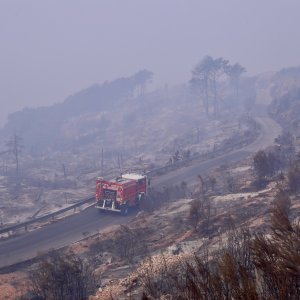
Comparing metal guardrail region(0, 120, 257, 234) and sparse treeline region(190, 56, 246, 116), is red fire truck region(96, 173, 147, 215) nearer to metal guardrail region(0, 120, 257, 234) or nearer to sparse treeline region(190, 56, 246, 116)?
metal guardrail region(0, 120, 257, 234)

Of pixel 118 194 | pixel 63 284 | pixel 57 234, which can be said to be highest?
pixel 63 284

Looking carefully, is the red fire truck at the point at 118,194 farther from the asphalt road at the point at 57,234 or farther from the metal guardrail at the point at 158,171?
the metal guardrail at the point at 158,171

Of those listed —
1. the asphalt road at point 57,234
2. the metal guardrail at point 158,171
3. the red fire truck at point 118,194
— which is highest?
the red fire truck at point 118,194

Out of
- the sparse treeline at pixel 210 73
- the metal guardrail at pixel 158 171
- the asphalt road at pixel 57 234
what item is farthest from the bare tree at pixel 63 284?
the sparse treeline at pixel 210 73

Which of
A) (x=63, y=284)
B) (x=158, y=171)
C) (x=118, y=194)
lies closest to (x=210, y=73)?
(x=158, y=171)

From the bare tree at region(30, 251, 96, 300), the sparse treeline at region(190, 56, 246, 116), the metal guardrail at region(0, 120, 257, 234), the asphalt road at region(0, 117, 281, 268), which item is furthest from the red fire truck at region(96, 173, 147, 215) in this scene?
the sparse treeline at region(190, 56, 246, 116)

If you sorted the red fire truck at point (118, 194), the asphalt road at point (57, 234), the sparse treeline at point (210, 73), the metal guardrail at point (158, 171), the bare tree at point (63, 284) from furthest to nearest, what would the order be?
the sparse treeline at point (210, 73) < the red fire truck at point (118, 194) < the metal guardrail at point (158, 171) < the asphalt road at point (57, 234) < the bare tree at point (63, 284)

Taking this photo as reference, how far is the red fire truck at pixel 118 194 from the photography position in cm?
3731

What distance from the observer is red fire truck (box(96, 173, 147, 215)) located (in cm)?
3731

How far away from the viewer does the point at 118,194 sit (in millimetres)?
37469

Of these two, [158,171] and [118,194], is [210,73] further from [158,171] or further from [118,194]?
[118,194]

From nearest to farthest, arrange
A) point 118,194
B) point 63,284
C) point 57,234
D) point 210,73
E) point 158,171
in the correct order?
point 63,284 → point 57,234 → point 118,194 → point 158,171 → point 210,73

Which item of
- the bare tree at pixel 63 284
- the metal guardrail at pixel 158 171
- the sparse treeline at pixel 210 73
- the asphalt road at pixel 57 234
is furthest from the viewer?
the sparse treeline at pixel 210 73

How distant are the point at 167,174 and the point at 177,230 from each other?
24.7 m
